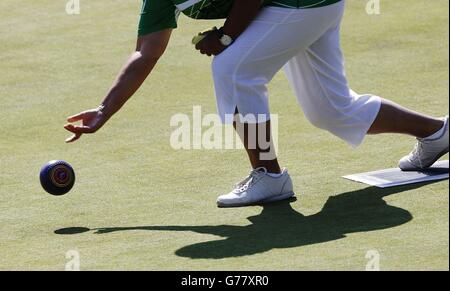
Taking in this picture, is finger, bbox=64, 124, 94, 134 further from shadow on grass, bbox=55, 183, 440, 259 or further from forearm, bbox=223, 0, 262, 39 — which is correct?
forearm, bbox=223, 0, 262, 39

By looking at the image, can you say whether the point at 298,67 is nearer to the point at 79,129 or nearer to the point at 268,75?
the point at 268,75

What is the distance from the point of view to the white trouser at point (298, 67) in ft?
23.4

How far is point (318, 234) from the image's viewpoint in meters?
6.69

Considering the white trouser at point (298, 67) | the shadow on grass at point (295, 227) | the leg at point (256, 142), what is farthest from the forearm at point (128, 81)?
the shadow on grass at point (295, 227)

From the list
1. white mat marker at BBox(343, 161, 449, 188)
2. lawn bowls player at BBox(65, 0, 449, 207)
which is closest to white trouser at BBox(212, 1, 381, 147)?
lawn bowls player at BBox(65, 0, 449, 207)

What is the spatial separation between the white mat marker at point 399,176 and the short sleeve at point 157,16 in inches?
58.4

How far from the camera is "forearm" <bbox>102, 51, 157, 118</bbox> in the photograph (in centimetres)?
730

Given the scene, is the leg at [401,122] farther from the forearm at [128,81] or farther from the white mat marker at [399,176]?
the forearm at [128,81]

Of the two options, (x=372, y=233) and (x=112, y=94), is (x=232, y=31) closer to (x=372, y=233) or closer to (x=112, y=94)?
(x=112, y=94)

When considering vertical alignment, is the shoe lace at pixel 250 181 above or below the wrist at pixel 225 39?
below

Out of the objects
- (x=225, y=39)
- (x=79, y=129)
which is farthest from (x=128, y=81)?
(x=225, y=39)

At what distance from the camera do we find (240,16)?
7.10 m
